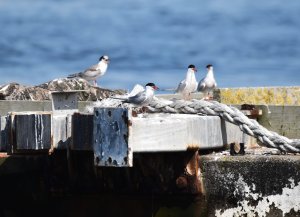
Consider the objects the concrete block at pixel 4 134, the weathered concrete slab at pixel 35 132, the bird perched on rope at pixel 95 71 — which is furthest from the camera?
the bird perched on rope at pixel 95 71

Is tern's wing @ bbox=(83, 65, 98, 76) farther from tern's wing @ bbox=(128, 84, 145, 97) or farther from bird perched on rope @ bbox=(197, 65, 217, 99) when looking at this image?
tern's wing @ bbox=(128, 84, 145, 97)

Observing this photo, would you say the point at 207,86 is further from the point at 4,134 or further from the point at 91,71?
the point at 4,134

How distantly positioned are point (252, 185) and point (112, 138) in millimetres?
1350

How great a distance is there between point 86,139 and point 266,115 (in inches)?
182

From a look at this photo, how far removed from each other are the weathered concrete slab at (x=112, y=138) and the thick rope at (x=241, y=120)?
1780mm

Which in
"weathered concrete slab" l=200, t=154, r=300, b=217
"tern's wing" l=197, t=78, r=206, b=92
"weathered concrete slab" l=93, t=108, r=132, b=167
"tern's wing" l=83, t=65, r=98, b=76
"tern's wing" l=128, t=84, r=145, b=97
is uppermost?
"tern's wing" l=83, t=65, r=98, b=76

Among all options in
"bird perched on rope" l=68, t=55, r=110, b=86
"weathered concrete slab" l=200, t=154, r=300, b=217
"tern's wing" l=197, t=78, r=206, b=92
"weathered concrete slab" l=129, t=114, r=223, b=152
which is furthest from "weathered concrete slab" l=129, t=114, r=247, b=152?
"bird perched on rope" l=68, t=55, r=110, b=86

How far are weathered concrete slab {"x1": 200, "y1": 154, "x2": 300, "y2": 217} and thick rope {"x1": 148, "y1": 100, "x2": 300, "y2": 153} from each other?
63 cm

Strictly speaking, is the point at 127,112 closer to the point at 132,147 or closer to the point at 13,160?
the point at 132,147

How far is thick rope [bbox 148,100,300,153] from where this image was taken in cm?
751

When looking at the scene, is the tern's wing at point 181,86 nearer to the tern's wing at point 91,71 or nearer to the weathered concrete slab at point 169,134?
the tern's wing at point 91,71

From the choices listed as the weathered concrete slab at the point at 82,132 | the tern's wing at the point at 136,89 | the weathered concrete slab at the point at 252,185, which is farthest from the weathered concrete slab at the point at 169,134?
the tern's wing at the point at 136,89

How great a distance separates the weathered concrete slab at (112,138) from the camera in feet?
20.6

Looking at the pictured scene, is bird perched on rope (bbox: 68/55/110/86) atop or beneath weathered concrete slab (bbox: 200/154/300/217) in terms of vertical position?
atop
